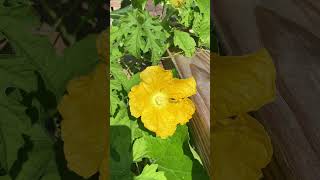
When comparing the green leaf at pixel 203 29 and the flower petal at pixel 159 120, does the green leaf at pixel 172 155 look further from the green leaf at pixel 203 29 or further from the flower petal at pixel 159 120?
the green leaf at pixel 203 29

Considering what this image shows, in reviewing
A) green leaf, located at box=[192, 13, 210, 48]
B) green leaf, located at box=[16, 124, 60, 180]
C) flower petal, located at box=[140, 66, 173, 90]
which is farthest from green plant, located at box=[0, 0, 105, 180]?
green leaf, located at box=[192, 13, 210, 48]

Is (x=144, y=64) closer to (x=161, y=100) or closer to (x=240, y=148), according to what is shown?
(x=161, y=100)

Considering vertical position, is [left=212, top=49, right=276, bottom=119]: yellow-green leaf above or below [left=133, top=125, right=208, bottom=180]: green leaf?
above

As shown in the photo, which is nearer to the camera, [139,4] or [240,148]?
[139,4]

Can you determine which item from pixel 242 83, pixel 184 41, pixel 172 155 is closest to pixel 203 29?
pixel 184 41

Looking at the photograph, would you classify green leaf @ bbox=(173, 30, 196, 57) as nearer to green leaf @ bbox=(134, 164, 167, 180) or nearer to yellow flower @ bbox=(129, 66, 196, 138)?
yellow flower @ bbox=(129, 66, 196, 138)

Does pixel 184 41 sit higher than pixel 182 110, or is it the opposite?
A: pixel 184 41

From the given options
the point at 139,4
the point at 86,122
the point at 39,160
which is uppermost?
the point at 139,4
